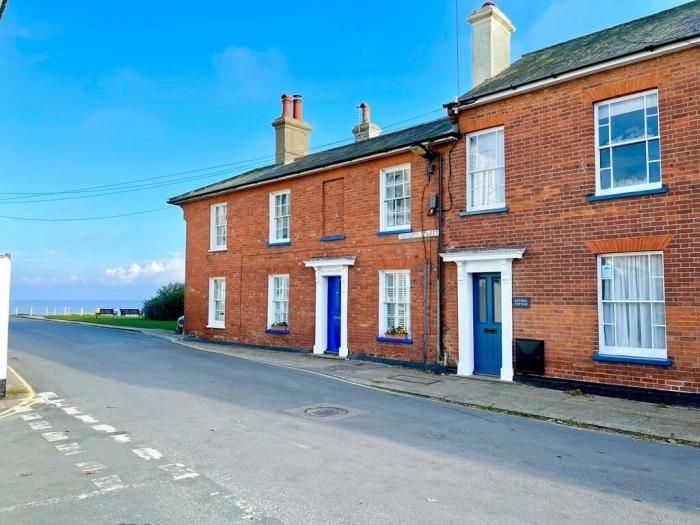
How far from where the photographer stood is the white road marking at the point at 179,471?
222 inches

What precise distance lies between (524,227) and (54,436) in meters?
9.92

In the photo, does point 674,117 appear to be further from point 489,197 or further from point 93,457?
point 93,457

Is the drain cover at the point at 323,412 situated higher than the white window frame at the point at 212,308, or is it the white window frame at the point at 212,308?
the white window frame at the point at 212,308

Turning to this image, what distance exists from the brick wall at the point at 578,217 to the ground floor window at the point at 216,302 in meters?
10.9

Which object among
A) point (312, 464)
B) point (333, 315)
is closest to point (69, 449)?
point (312, 464)

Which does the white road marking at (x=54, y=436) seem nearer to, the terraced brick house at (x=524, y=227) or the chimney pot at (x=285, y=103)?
the terraced brick house at (x=524, y=227)

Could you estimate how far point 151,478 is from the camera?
5605 mm

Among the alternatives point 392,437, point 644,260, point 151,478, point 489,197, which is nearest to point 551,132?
point 489,197

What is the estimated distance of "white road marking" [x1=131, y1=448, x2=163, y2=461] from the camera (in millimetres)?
6332

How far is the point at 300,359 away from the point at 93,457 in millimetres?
9930

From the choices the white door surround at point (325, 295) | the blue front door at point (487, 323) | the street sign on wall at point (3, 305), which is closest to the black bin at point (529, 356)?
the blue front door at point (487, 323)

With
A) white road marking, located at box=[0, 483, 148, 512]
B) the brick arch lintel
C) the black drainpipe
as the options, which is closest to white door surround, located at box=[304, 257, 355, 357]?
the black drainpipe

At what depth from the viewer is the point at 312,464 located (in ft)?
20.0

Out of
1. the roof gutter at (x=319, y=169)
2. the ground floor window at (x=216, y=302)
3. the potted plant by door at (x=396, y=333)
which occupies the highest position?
the roof gutter at (x=319, y=169)
